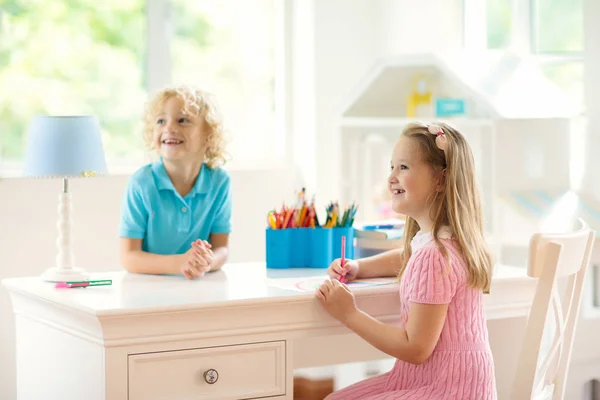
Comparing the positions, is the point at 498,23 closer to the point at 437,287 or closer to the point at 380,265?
the point at 380,265

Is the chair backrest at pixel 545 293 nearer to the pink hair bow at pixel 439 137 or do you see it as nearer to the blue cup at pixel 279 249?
the pink hair bow at pixel 439 137

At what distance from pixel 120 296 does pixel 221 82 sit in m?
2.20

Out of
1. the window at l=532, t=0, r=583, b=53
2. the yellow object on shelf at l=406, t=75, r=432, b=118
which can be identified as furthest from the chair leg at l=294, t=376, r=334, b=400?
the window at l=532, t=0, r=583, b=53

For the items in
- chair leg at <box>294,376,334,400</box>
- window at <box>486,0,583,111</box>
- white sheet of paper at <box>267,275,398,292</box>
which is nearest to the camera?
white sheet of paper at <box>267,275,398,292</box>

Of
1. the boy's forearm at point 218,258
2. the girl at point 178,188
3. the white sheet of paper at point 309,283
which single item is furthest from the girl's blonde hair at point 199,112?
the white sheet of paper at point 309,283

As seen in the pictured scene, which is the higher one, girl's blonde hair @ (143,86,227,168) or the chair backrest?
girl's blonde hair @ (143,86,227,168)

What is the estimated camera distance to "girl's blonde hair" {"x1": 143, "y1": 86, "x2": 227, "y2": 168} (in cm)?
245

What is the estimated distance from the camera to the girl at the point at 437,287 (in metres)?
1.88

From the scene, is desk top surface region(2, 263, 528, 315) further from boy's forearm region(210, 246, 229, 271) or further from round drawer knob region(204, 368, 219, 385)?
round drawer knob region(204, 368, 219, 385)

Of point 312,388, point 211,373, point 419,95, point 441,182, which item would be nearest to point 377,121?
point 419,95

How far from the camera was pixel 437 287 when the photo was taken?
187 cm

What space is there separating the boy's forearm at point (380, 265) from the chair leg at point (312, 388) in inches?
33.3

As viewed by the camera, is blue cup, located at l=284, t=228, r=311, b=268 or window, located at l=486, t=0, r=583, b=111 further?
window, located at l=486, t=0, r=583, b=111

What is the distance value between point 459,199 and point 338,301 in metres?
0.32
